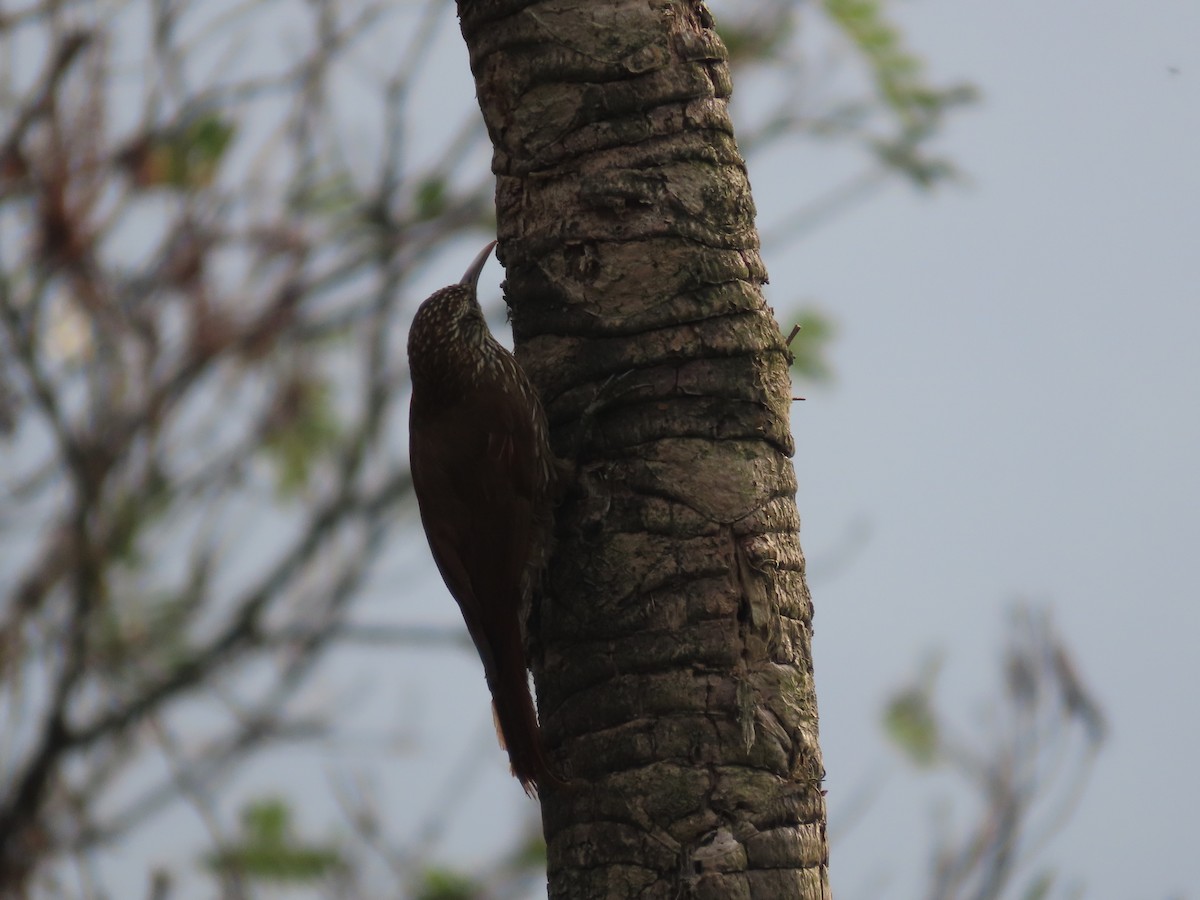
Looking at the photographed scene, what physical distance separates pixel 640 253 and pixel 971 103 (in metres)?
2.66

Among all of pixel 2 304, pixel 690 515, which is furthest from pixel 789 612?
pixel 2 304

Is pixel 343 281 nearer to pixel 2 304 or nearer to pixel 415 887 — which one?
pixel 2 304

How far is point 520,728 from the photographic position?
2.70m

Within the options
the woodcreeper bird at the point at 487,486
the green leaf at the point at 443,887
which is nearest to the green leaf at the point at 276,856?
the green leaf at the point at 443,887

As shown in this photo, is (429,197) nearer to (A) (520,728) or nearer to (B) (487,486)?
(B) (487,486)

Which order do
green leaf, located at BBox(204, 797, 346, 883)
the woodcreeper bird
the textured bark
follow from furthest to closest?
green leaf, located at BBox(204, 797, 346, 883) < the woodcreeper bird < the textured bark

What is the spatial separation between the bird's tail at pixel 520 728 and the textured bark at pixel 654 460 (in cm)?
3

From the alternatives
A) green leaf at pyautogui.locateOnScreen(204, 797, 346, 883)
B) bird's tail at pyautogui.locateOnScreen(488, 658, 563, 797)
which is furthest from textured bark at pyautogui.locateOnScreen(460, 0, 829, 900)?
green leaf at pyautogui.locateOnScreen(204, 797, 346, 883)

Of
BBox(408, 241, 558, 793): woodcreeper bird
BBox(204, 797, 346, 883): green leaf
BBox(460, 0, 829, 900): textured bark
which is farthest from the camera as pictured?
BBox(204, 797, 346, 883): green leaf

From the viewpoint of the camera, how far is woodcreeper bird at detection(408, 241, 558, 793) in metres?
2.80

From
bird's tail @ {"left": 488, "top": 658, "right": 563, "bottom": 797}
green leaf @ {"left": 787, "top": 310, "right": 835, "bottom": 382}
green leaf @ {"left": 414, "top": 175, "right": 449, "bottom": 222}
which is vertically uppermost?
green leaf @ {"left": 414, "top": 175, "right": 449, "bottom": 222}

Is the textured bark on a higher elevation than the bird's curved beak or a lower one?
lower

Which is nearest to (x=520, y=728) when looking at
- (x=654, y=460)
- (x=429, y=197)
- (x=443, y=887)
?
(x=654, y=460)

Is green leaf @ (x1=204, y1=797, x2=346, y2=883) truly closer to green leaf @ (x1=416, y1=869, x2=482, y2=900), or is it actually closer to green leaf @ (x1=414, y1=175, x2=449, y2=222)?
green leaf @ (x1=416, y1=869, x2=482, y2=900)
